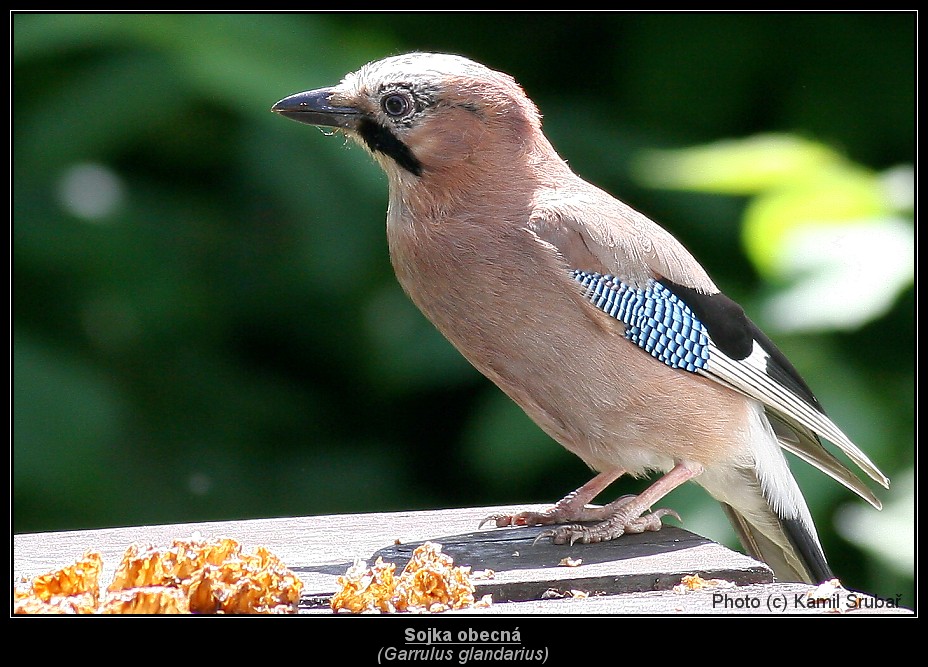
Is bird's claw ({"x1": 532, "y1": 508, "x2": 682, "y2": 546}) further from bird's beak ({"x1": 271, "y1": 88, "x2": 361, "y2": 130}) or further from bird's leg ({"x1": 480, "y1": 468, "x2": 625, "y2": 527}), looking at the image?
bird's beak ({"x1": 271, "y1": 88, "x2": 361, "y2": 130})

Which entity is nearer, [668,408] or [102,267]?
[668,408]

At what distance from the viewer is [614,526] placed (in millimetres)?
3164

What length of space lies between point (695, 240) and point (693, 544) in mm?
1980

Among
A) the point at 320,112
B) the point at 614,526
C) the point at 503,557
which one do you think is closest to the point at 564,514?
the point at 614,526

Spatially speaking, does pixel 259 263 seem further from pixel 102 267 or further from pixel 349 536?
pixel 349 536

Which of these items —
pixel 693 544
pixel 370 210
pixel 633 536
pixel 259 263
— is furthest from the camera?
pixel 259 263

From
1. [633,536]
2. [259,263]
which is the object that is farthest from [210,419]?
[633,536]

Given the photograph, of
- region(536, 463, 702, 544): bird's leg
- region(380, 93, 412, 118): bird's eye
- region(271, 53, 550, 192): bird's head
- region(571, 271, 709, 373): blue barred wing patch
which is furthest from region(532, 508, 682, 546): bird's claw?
region(380, 93, 412, 118): bird's eye

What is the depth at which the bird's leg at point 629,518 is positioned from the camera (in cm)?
309

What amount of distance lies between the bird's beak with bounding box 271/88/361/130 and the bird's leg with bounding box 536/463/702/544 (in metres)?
1.20

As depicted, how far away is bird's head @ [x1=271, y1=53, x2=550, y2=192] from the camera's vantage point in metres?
3.25

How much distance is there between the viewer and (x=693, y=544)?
9.71 ft

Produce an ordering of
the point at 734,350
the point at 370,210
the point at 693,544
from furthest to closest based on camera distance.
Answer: the point at 370,210, the point at 734,350, the point at 693,544

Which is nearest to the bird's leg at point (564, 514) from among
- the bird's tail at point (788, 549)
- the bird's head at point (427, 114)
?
the bird's tail at point (788, 549)
